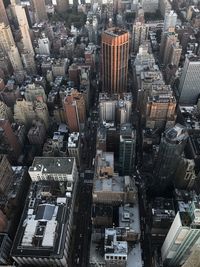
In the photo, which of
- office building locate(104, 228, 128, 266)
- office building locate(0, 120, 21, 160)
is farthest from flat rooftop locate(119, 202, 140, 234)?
office building locate(0, 120, 21, 160)

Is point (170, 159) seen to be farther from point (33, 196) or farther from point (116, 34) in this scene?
point (116, 34)

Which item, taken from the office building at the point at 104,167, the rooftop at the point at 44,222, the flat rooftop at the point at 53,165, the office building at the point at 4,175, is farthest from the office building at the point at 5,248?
the office building at the point at 104,167

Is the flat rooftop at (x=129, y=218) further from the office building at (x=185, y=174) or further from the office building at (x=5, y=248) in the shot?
the office building at (x=5, y=248)

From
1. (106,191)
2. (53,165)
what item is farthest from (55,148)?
(106,191)

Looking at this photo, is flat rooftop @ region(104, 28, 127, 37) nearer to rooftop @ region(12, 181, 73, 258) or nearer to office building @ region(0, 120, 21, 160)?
office building @ region(0, 120, 21, 160)

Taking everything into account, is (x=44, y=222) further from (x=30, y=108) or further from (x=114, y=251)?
(x=30, y=108)

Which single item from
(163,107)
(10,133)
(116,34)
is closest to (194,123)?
(163,107)
